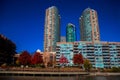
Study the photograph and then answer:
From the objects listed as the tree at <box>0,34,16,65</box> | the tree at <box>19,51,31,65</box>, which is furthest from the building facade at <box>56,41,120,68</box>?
the tree at <box>19,51,31,65</box>

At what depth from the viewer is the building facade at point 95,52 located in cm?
14925

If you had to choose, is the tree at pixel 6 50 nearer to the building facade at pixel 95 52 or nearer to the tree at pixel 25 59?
the tree at pixel 25 59

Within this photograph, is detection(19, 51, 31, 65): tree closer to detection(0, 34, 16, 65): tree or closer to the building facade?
detection(0, 34, 16, 65): tree

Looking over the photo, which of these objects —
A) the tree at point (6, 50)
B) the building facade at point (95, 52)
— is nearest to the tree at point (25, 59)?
the tree at point (6, 50)

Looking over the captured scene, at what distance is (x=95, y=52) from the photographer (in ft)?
495

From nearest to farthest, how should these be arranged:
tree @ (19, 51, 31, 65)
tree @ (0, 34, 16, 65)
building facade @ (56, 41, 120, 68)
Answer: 1. tree @ (0, 34, 16, 65)
2. tree @ (19, 51, 31, 65)
3. building facade @ (56, 41, 120, 68)

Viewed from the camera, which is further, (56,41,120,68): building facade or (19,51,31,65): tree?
(56,41,120,68): building facade

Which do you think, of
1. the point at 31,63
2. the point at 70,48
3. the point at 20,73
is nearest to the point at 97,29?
the point at 70,48

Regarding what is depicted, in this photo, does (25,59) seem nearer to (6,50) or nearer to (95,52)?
(6,50)

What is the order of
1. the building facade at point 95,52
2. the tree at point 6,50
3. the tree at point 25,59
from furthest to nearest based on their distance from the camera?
the building facade at point 95,52 < the tree at point 25,59 < the tree at point 6,50

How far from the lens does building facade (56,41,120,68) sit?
149 metres

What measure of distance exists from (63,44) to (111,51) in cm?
4062

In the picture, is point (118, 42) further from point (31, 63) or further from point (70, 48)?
point (31, 63)

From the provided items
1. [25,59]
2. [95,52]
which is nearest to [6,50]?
[25,59]
